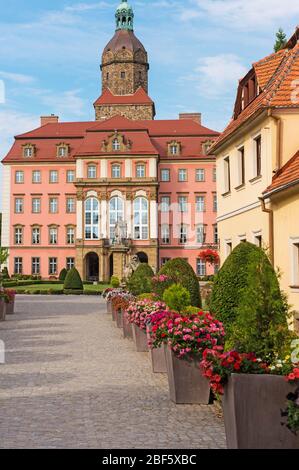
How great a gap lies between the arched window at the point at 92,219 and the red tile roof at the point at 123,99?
1520 cm

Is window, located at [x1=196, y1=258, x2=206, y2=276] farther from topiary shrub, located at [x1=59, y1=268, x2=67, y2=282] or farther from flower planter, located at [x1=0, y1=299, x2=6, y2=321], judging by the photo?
flower planter, located at [x1=0, y1=299, x2=6, y2=321]

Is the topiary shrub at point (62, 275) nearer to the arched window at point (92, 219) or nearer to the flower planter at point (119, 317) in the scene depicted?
the arched window at point (92, 219)

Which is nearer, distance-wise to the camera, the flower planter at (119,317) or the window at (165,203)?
the flower planter at (119,317)

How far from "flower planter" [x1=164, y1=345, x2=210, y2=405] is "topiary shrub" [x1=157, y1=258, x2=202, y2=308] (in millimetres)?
6612

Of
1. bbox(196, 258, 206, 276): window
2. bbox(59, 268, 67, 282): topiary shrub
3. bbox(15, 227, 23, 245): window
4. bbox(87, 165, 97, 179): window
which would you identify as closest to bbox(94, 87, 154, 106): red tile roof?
bbox(87, 165, 97, 179): window

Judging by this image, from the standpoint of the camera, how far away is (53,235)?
59312 mm

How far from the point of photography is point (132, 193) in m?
55.7

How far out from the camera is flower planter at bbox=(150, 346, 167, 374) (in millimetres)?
9562

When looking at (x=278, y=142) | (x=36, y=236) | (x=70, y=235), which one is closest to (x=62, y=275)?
(x=70, y=235)

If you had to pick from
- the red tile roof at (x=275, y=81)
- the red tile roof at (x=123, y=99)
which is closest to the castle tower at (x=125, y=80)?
the red tile roof at (x=123, y=99)

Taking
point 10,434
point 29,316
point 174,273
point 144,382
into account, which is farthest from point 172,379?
point 29,316

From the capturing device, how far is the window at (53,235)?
5912 cm

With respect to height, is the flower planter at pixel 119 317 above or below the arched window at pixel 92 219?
below

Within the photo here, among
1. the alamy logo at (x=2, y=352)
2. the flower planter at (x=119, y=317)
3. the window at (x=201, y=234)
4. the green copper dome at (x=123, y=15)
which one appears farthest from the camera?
the green copper dome at (x=123, y=15)
